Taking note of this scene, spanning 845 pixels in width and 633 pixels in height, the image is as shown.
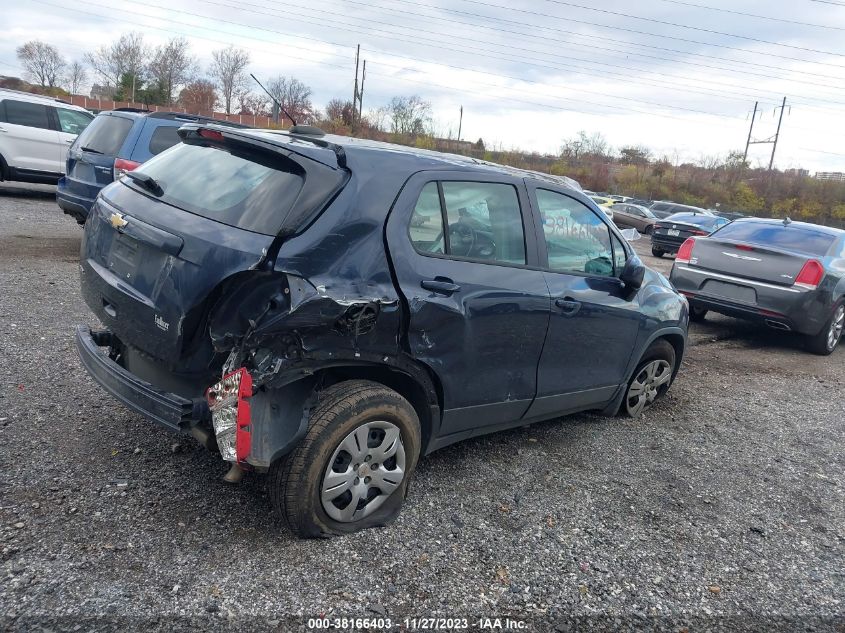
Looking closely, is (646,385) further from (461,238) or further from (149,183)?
(149,183)

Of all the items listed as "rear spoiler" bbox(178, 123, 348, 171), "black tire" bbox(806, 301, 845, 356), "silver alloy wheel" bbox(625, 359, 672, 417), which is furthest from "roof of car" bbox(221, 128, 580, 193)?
"black tire" bbox(806, 301, 845, 356)

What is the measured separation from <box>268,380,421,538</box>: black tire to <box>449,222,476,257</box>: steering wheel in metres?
0.81

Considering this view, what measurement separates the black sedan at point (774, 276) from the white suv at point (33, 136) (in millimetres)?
10796

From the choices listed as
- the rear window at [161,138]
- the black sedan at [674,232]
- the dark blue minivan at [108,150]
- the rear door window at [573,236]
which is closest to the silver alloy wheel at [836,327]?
the rear door window at [573,236]

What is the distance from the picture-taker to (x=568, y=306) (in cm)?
390

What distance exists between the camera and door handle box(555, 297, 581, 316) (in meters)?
3.84

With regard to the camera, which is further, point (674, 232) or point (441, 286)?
point (674, 232)

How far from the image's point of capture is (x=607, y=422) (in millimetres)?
4996

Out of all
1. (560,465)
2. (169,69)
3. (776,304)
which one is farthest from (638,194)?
(560,465)

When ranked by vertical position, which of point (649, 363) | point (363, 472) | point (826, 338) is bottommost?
point (826, 338)

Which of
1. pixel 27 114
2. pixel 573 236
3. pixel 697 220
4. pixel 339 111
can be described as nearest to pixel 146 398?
pixel 573 236

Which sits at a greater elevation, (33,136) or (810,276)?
(33,136)

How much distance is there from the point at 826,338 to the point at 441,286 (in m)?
6.77

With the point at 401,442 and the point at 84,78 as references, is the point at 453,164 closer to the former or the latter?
the point at 401,442
